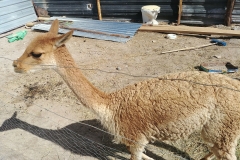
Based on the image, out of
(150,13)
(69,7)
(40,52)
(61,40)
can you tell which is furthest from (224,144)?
(69,7)

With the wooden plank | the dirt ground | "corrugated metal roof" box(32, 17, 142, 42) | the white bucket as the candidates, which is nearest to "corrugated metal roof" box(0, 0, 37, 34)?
"corrugated metal roof" box(32, 17, 142, 42)

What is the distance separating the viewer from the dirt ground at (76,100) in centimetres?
349

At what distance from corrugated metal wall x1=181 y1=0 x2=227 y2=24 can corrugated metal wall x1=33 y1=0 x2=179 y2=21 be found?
429mm

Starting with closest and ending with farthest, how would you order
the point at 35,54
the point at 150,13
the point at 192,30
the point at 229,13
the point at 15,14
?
the point at 35,54 < the point at 192,30 < the point at 229,13 < the point at 150,13 < the point at 15,14

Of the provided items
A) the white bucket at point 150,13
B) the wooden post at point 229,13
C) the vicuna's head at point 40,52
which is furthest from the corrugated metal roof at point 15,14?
the wooden post at point 229,13

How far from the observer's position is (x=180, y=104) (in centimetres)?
234

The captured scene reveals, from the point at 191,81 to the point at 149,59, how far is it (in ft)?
12.2

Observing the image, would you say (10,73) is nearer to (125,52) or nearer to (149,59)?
(125,52)

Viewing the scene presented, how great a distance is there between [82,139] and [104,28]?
5.44 metres

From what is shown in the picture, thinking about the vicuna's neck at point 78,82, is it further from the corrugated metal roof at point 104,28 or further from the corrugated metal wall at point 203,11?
the corrugated metal wall at point 203,11

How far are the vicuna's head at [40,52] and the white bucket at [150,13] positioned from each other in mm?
5883

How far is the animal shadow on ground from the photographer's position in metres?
3.43

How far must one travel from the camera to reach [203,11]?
7.85 m

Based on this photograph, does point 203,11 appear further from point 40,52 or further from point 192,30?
point 40,52
